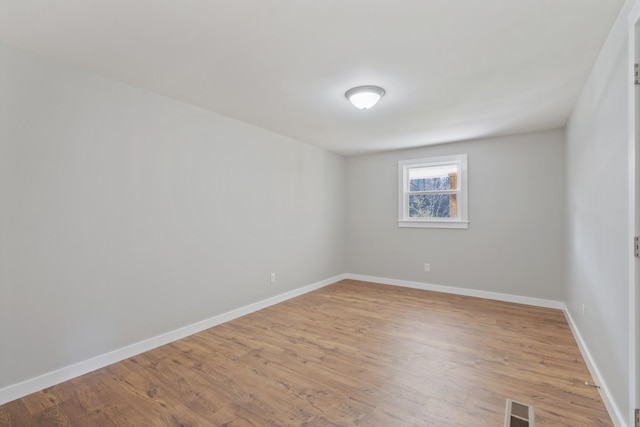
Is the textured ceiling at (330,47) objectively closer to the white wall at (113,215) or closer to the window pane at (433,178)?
the white wall at (113,215)

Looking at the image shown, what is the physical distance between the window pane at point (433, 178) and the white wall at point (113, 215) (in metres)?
2.43

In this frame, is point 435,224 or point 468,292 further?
point 435,224

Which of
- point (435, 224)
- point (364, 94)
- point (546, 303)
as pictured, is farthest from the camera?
point (435, 224)

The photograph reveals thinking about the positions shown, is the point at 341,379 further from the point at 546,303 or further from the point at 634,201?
the point at 546,303

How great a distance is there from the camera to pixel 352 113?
3.25 m

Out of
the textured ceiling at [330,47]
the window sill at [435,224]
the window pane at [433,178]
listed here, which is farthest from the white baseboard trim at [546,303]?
the textured ceiling at [330,47]

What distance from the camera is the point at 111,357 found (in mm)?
2398

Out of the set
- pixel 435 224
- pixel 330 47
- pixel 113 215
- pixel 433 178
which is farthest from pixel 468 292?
pixel 113 215

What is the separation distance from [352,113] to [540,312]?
3.26 meters

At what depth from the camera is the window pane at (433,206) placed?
461cm

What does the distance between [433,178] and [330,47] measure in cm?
335

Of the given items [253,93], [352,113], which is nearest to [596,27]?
[352,113]

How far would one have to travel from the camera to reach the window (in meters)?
A: 4.47

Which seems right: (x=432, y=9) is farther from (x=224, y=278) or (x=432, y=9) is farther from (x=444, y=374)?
(x=224, y=278)
